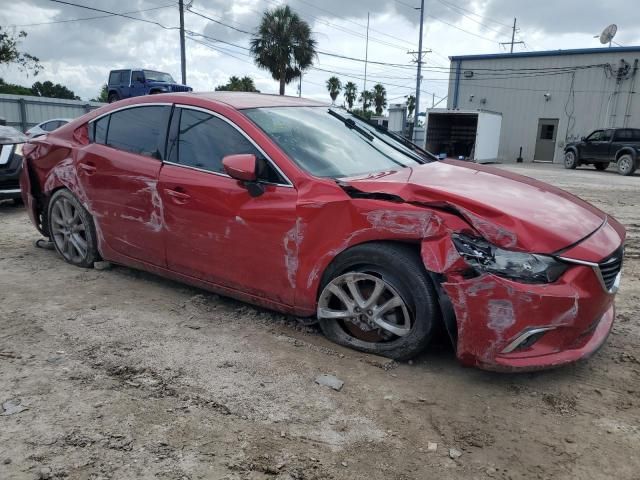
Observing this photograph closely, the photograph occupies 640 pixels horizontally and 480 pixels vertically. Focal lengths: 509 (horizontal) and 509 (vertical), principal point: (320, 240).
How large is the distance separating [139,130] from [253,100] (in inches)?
38.1

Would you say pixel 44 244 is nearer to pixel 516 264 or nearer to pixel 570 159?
pixel 516 264

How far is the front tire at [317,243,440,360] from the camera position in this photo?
2771 mm

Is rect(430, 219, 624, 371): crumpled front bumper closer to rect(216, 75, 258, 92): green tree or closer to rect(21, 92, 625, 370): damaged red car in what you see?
rect(21, 92, 625, 370): damaged red car

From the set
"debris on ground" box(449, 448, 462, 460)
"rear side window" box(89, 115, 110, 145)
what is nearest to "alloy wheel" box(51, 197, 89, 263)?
"rear side window" box(89, 115, 110, 145)

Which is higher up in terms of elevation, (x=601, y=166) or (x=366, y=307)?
(x=601, y=166)

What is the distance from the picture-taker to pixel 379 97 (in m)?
71.8

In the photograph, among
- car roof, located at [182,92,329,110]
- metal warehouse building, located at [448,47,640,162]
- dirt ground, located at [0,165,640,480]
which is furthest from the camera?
metal warehouse building, located at [448,47,640,162]

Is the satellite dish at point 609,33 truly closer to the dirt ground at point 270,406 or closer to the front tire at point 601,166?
the front tire at point 601,166

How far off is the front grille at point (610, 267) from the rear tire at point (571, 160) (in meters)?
20.6

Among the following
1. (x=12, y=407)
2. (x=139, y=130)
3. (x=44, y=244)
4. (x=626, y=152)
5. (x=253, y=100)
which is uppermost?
(x=253, y=100)

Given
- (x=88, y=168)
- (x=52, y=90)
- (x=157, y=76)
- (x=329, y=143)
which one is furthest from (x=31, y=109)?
(x=52, y=90)

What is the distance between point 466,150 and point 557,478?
25.2 metres

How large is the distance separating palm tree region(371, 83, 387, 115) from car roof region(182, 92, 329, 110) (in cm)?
7040

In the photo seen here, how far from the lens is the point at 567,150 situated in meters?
21.6
